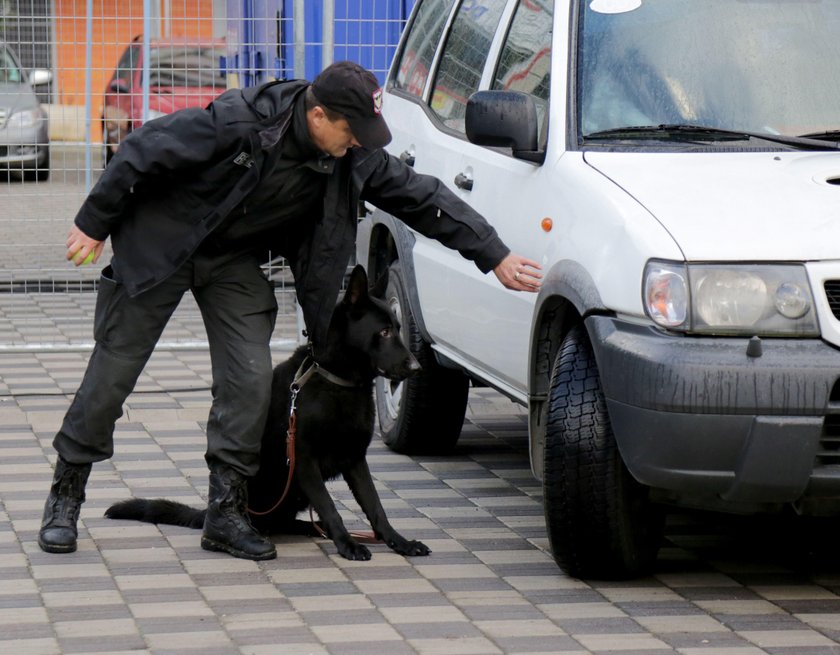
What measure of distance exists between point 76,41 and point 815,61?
547cm

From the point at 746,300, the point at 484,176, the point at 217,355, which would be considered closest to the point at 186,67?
the point at 484,176

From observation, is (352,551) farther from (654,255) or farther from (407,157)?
(407,157)

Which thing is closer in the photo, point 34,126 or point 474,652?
point 474,652

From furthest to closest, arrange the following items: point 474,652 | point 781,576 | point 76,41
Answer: point 76,41 → point 781,576 → point 474,652

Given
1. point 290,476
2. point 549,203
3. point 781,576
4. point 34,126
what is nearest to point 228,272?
point 290,476

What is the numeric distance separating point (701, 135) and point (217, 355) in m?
1.81

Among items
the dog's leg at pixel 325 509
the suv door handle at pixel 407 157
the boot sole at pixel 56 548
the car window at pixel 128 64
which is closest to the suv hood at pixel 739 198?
the dog's leg at pixel 325 509

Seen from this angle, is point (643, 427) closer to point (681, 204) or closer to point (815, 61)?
point (681, 204)

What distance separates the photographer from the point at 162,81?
9.86 metres

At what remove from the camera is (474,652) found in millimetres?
4398

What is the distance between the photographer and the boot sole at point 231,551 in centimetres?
538

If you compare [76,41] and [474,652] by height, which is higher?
[76,41]

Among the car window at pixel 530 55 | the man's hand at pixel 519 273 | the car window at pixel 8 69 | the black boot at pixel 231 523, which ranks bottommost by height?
the black boot at pixel 231 523

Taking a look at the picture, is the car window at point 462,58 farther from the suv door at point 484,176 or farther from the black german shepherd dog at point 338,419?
the black german shepherd dog at point 338,419
